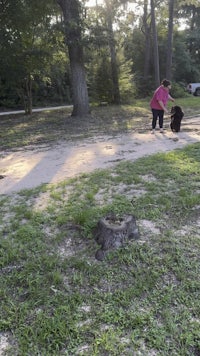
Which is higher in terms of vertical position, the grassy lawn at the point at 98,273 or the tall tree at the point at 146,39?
the tall tree at the point at 146,39

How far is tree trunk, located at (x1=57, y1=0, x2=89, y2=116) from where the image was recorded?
1202 cm

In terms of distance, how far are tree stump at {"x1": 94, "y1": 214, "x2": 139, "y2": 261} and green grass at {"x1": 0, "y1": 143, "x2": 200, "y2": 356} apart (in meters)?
0.07

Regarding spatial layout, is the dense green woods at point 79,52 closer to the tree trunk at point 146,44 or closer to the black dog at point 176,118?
the tree trunk at point 146,44

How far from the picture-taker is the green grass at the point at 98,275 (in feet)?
7.68

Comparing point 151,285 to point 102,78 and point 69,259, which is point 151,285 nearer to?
point 69,259

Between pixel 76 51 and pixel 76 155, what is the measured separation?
25.3 ft

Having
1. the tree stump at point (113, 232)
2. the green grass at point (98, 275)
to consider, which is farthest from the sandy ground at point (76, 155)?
the tree stump at point (113, 232)

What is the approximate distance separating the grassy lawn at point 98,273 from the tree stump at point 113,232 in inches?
3.1

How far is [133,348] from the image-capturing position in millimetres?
2256

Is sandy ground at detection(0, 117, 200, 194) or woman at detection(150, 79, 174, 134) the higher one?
woman at detection(150, 79, 174, 134)

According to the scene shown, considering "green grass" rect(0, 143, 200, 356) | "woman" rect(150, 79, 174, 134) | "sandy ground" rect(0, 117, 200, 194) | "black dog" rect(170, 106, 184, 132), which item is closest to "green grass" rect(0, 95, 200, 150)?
"sandy ground" rect(0, 117, 200, 194)

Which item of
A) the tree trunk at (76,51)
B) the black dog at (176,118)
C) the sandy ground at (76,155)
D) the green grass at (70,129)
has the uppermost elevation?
the tree trunk at (76,51)

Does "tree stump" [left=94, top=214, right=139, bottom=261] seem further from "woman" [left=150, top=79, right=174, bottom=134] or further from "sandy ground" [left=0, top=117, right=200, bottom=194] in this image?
"woman" [left=150, top=79, right=174, bottom=134]

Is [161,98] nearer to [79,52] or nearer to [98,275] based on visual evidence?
[79,52]
